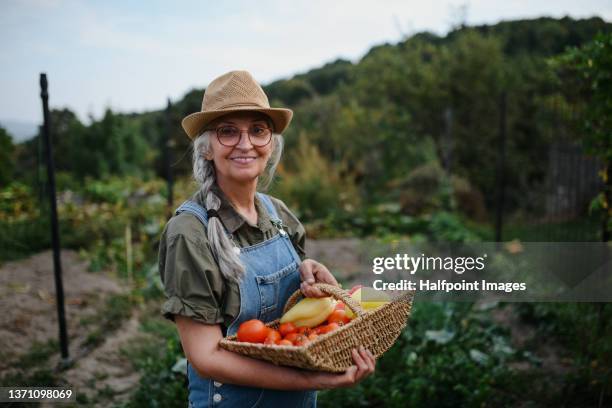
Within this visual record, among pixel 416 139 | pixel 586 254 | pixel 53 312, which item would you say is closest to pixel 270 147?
pixel 586 254

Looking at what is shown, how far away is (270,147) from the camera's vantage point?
79.0 inches

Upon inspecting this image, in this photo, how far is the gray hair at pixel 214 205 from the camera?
173 cm

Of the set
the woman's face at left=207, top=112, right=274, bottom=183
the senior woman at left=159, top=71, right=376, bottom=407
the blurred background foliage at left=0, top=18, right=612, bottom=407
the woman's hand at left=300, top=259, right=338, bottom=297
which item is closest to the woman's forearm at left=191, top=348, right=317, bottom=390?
the senior woman at left=159, top=71, right=376, bottom=407

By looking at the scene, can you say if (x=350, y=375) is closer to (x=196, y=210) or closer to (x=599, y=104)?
(x=196, y=210)

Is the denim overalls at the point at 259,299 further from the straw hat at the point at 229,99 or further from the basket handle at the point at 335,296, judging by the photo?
the straw hat at the point at 229,99

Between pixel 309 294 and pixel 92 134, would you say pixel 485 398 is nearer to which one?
pixel 309 294

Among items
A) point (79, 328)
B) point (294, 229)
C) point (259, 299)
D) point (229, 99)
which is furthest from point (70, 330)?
point (229, 99)

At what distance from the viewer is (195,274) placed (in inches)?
64.7

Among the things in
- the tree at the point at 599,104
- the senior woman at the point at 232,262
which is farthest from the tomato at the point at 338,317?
the tree at the point at 599,104

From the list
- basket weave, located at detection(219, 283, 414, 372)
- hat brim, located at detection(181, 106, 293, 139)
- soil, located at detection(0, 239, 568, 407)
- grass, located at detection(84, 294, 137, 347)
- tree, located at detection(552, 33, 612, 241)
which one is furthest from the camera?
grass, located at detection(84, 294, 137, 347)

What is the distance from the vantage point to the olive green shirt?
161 cm

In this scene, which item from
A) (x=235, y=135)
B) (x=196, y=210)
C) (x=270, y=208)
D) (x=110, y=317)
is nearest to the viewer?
(x=196, y=210)

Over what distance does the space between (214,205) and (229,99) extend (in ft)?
1.27

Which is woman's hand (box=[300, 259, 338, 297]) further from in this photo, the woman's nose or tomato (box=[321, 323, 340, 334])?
the woman's nose
